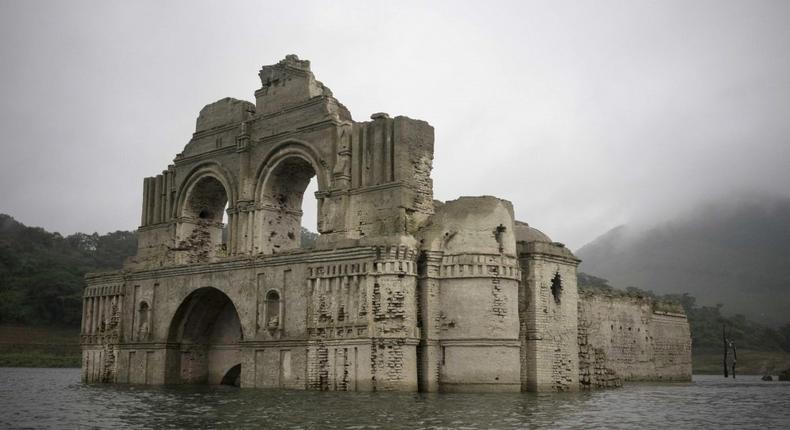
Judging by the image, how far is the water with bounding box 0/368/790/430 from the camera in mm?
15109

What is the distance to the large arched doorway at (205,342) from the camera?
30.2 m

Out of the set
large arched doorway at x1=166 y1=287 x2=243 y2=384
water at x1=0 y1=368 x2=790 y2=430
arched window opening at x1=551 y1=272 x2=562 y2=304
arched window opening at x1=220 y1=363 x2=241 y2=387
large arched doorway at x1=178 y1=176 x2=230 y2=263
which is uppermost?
large arched doorway at x1=178 y1=176 x2=230 y2=263

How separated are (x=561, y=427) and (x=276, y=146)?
59.5ft

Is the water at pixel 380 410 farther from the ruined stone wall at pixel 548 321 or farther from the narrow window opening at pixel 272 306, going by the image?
the narrow window opening at pixel 272 306

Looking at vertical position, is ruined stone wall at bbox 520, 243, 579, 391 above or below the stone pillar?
below

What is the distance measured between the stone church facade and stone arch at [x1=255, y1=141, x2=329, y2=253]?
0.06 meters

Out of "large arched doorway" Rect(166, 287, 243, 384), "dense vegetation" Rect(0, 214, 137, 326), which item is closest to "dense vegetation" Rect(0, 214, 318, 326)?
"dense vegetation" Rect(0, 214, 137, 326)

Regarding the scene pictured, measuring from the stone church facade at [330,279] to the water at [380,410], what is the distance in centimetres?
154

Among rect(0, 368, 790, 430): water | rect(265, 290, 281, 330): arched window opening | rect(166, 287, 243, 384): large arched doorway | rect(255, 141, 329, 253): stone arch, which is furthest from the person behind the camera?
rect(166, 287, 243, 384): large arched doorway

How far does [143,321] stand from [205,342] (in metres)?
2.61

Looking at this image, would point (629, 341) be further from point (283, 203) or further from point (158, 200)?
point (158, 200)

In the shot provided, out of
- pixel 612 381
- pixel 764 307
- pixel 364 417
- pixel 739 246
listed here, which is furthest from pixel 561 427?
pixel 739 246

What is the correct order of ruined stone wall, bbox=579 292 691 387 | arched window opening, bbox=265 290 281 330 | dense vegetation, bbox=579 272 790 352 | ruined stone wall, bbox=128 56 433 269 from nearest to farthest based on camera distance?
arched window opening, bbox=265 290 281 330 < ruined stone wall, bbox=128 56 433 269 < ruined stone wall, bbox=579 292 691 387 < dense vegetation, bbox=579 272 790 352

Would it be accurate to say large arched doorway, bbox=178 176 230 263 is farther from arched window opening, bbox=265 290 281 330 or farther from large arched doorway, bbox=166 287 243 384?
arched window opening, bbox=265 290 281 330
